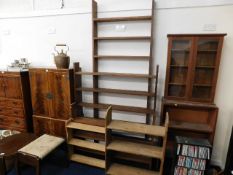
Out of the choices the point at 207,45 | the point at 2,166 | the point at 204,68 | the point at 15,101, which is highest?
the point at 207,45

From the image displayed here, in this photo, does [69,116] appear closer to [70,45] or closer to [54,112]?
[54,112]

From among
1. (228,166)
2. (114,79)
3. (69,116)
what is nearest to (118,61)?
(114,79)

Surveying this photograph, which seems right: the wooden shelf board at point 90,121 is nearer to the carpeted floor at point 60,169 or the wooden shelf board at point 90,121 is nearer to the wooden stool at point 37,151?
the wooden stool at point 37,151

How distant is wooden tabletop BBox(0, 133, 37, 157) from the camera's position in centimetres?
199

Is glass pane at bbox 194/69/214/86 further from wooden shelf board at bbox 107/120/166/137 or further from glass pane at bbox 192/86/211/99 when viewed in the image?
wooden shelf board at bbox 107/120/166/137

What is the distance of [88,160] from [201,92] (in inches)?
73.0

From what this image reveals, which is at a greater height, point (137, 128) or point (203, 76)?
point (203, 76)

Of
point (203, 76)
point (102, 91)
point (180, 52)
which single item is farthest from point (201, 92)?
point (102, 91)

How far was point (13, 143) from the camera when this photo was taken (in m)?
2.18

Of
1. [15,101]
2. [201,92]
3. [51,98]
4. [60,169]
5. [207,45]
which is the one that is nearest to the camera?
[207,45]

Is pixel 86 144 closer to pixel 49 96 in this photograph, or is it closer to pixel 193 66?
pixel 49 96

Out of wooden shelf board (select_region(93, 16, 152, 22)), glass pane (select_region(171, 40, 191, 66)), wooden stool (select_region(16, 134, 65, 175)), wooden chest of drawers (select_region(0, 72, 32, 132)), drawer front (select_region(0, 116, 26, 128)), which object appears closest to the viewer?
wooden stool (select_region(16, 134, 65, 175))

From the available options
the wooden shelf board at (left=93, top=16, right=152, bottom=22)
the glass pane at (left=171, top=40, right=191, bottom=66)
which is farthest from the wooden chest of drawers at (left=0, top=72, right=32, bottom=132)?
the glass pane at (left=171, top=40, right=191, bottom=66)

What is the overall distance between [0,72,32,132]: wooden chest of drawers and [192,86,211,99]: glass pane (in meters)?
2.65
